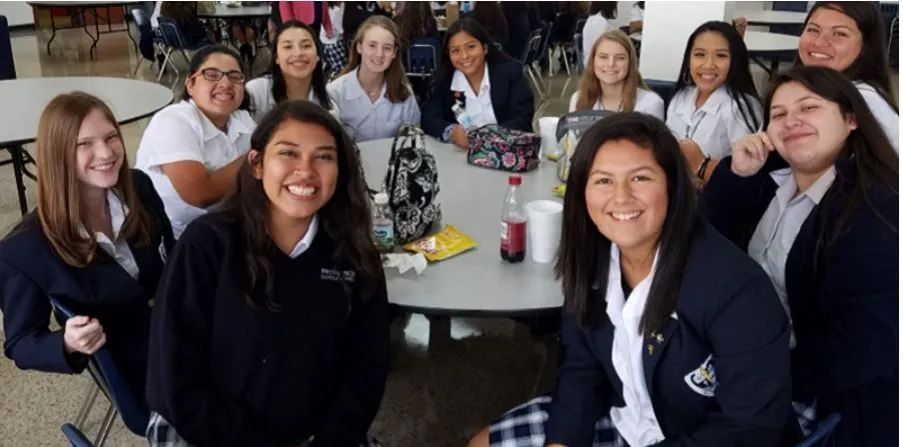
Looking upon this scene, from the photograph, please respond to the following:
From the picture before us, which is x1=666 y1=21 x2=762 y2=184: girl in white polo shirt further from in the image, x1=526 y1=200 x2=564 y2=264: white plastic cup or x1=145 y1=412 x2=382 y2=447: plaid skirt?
x1=145 y1=412 x2=382 y2=447: plaid skirt

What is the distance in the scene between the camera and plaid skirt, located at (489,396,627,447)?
5.14 feet

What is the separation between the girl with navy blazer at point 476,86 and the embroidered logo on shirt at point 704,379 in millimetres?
1945

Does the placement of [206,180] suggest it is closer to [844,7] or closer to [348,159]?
[348,159]

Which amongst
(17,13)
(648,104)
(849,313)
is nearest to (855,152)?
(849,313)

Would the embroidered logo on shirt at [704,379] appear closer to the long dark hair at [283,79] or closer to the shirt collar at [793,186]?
the shirt collar at [793,186]

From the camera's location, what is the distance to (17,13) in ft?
38.3

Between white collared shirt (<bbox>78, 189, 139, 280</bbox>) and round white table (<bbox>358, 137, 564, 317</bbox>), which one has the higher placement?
white collared shirt (<bbox>78, 189, 139, 280</bbox>)

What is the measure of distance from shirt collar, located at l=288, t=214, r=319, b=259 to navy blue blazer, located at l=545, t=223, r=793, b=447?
612 millimetres

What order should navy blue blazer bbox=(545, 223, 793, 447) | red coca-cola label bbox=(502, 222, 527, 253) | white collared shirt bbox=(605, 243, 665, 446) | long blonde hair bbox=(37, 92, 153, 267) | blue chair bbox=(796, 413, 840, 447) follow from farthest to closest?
red coca-cola label bbox=(502, 222, 527, 253) < long blonde hair bbox=(37, 92, 153, 267) < white collared shirt bbox=(605, 243, 665, 446) < navy blue blazer bbox=(545, 223, 793, 447) < blue chair bbox=(796, 413, 840, 447)

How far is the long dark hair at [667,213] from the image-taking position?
1329 mm

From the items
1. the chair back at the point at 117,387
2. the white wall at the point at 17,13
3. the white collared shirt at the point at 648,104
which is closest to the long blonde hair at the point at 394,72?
the white collared shirt at the point at 648,104

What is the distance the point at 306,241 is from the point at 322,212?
0.27 feet

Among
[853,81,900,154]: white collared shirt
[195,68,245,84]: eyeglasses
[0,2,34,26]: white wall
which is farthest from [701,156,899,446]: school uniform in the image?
[0,2,34,26]: white wall

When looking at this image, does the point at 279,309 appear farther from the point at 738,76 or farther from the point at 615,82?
the point at 738,76
